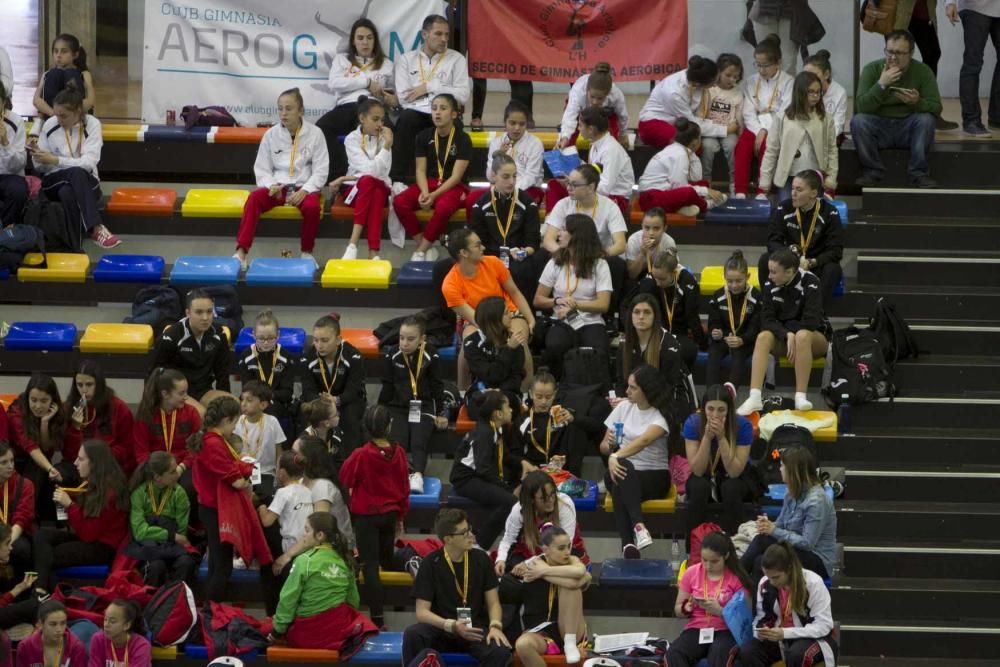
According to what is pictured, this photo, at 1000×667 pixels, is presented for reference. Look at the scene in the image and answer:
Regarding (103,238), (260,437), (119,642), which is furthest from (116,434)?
(103,238)

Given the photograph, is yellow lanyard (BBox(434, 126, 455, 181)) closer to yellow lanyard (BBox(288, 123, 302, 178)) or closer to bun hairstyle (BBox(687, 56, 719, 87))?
yellow lanyard (BBox(288, 123, 302, 178))

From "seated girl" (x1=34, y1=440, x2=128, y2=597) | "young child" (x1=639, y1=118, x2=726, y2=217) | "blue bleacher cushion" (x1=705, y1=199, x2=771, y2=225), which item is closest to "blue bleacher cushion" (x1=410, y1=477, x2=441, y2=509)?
"seated girl" (x1=34, y1=440, x2=128, y2=597)

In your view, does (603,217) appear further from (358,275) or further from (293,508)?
(293,508)

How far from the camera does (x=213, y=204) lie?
12.2 metres

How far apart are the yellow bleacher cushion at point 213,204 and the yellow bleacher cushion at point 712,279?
3.38 m

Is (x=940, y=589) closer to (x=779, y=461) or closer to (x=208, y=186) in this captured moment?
(x=779, y=461)

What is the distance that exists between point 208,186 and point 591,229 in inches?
134

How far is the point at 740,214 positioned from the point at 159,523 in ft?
15.7

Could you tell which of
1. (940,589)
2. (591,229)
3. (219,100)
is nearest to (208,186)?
(219,100)

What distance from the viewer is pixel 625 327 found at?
10.5 meters

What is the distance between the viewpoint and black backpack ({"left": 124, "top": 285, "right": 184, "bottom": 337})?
11211mm

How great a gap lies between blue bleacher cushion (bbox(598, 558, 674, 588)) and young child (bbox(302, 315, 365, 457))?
1.79 m

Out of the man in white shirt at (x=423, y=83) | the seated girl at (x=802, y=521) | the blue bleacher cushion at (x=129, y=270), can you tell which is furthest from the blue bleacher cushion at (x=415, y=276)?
the seated girl at (x=802, y=521)

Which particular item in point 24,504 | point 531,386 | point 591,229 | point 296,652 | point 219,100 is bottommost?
point 296,652
